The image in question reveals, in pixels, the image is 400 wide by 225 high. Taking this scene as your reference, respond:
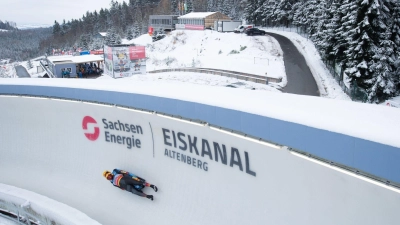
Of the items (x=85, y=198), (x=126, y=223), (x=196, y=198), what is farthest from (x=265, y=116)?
(x=85, y=198)

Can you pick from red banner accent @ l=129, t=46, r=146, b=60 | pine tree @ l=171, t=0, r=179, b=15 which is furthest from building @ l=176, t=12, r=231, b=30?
pine tree @ l=171, t=0, r=179, b=15

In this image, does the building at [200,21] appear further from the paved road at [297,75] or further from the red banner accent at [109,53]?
the red banner accent at [109,53]

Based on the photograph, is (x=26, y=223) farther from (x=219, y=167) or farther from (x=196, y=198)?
(x=219, y=167)

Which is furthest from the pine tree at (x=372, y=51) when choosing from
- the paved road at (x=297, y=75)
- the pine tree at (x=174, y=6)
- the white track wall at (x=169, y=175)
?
the pine tree at (x=174, y=6)

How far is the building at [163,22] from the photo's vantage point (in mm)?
66494

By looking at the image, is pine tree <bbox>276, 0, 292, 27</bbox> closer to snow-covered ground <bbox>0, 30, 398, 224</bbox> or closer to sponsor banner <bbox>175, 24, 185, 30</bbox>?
snow-covered ground <bbox>0, 30, 398, 224</bbox>

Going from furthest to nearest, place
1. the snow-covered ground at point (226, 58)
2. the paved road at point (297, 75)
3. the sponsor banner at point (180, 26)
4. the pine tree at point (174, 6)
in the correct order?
the pine tree at point (174, 6) → the sponsor banner at point (180, 26) → the snow-covered ground at point (226, 58) → the paved road at point (297, 75)

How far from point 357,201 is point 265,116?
219 cm

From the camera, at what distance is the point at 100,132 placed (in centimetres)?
1041

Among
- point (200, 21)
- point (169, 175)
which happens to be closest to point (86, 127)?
point (169, 175)

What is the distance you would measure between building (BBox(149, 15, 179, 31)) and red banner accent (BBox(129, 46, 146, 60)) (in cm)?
4181

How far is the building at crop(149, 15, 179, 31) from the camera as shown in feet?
218

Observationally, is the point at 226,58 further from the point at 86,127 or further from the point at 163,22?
the point at 163,22

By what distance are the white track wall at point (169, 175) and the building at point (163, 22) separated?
186 feet
